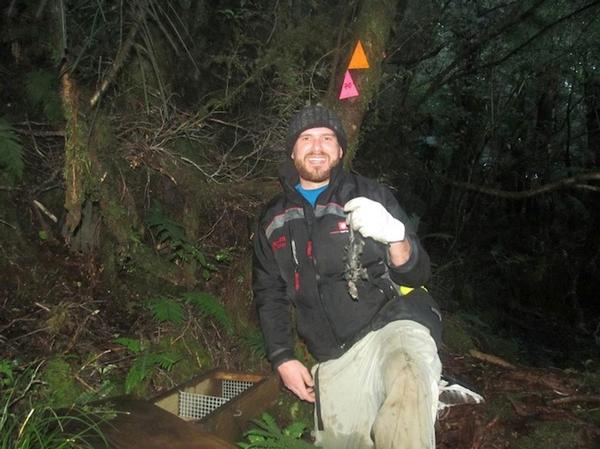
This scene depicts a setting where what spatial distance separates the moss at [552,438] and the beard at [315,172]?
2350 millimetres

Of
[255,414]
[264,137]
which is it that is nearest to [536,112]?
[264,137]

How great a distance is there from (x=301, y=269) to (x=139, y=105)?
2761 mm

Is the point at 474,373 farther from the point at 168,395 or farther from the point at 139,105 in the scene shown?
the point at 139,105

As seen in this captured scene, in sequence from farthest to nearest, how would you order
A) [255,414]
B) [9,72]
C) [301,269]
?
[9,72] → [255,414] → [301,269]

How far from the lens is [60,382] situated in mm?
3631

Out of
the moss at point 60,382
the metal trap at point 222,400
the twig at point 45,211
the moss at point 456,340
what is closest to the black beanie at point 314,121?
the metal trap at point 222,400

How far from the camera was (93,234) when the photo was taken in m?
4.84

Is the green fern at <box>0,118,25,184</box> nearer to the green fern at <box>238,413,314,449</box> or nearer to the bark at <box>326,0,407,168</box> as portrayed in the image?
the bark at <box>326,0,407,168</box>

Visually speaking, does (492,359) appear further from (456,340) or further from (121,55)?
(121,55)

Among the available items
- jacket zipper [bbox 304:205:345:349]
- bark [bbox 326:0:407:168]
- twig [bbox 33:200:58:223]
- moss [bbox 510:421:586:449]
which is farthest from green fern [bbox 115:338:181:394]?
moss [bbox 510:421:586:449]

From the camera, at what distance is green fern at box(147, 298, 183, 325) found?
4.29 metres

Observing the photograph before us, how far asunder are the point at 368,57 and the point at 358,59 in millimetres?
104

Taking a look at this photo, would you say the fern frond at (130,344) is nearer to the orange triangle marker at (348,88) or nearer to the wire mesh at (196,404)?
the wire mesh at (196,404)

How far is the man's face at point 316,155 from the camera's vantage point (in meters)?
3.58
